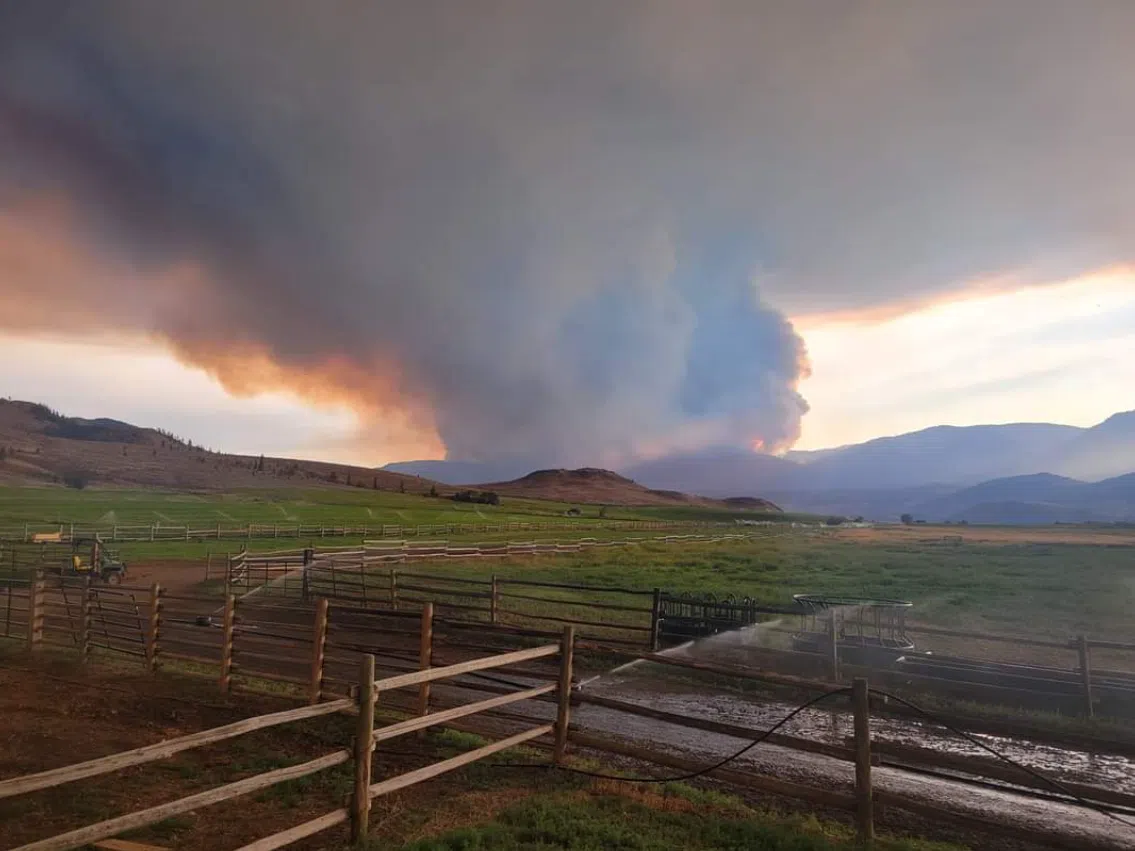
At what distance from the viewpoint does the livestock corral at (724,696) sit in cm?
640

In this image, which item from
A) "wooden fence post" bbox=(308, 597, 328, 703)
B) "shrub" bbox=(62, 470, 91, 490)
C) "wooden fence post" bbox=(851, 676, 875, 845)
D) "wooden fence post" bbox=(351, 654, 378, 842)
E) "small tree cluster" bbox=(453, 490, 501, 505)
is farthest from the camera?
"small tree cluster" bbox=(453, 490, 501, 505)

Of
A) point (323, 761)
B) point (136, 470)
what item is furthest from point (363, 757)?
point (136, 470)

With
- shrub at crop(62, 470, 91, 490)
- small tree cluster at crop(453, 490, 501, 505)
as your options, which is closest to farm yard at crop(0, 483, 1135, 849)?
shrub at crop(62, 470, 91, 490)

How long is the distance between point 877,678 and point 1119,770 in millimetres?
4298

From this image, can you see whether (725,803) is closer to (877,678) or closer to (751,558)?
(877,678)

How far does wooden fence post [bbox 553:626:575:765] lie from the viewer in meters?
8.16

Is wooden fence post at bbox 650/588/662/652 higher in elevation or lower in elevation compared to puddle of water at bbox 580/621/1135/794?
higher

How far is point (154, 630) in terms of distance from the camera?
517 inches

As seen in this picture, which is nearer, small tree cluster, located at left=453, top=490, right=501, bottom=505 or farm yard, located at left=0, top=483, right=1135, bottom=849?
farm yard, located at left=0, top=483, right=1135, bottom=849

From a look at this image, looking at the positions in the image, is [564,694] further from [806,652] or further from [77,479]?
[77,479]

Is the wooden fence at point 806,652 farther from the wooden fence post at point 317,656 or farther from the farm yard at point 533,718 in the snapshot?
the wooden fence post at point 317,656

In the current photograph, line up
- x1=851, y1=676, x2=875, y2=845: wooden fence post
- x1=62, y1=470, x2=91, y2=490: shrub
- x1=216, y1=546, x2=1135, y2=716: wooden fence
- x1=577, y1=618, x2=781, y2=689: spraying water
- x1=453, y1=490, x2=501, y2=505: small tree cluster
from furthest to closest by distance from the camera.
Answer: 1. x1=453, y1=490, x2=501, y2=505: small tree cluster
2. x1=62, y1=470, x2=91, y2=490: shrub
3. x1=577, y1=618, x2=781, y2=689: spraying water
4. x1=216, y1=546, x2=1135, y2=716: wooden fence
5. x1=851, y1=676, x2=875, y2=845: wooden fence post

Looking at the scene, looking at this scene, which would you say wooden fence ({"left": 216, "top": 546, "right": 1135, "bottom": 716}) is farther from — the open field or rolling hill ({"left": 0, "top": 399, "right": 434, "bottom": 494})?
rolling hill ({"left": 0, "top": 399, "right": 434, "bottom": 494})

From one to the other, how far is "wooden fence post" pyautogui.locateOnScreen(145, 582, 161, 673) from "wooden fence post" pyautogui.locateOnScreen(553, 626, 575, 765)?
8874 millimetres
